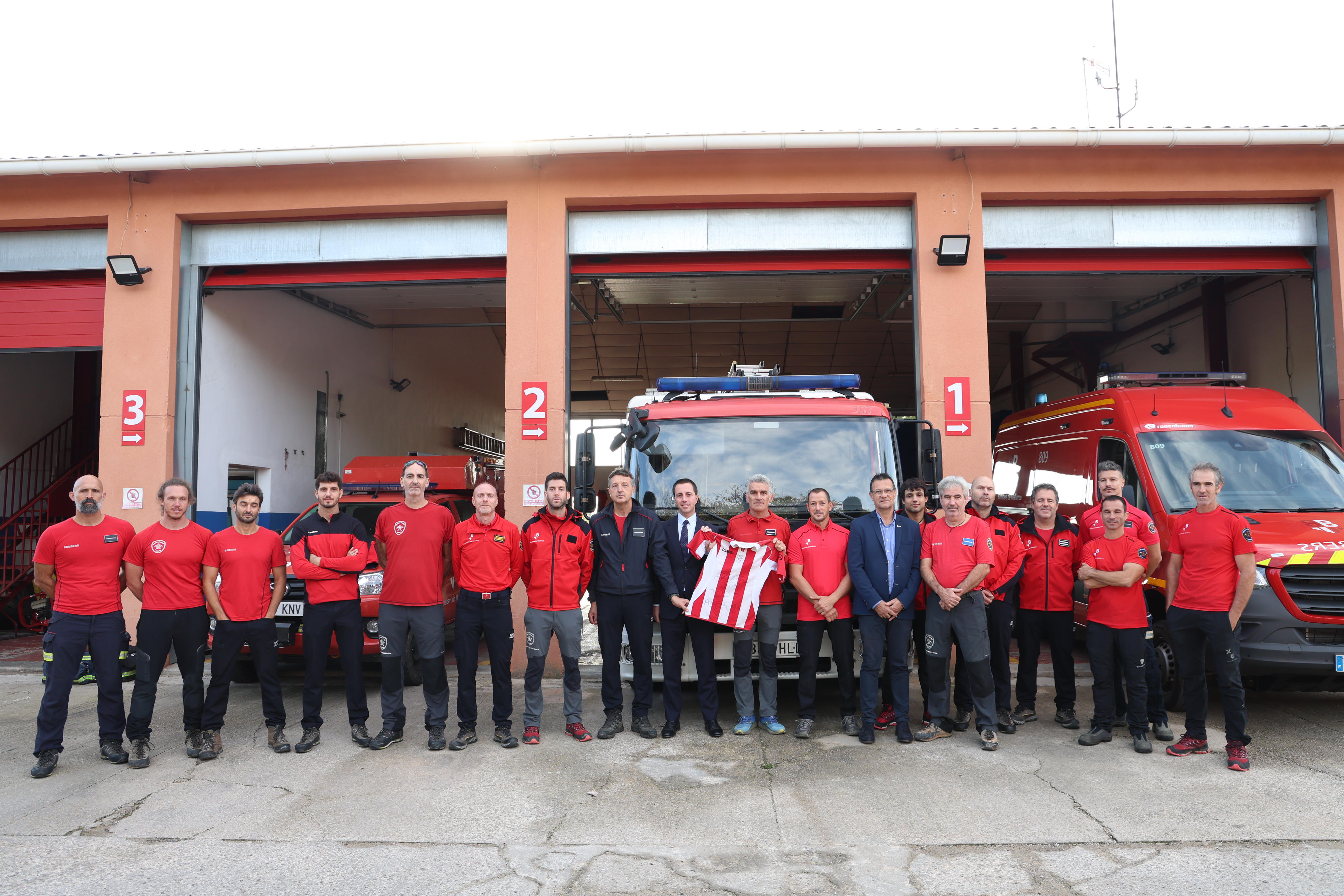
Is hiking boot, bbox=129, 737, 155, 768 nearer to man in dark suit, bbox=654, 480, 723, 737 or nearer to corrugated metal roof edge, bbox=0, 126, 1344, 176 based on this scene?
man in dark suit, bbox=654, 480, 723, 737

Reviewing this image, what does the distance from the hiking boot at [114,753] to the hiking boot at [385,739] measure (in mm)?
1505

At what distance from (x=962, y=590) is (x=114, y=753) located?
564cm

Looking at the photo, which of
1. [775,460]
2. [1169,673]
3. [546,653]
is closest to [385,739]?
[546,653]

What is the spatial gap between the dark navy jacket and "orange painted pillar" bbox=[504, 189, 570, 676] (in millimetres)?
2535

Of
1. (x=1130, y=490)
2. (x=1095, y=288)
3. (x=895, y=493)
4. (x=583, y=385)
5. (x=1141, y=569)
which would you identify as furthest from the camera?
(x=583, y=385)

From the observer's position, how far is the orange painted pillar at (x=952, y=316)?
27.8 ft

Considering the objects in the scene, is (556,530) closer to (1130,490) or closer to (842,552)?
(842,552)

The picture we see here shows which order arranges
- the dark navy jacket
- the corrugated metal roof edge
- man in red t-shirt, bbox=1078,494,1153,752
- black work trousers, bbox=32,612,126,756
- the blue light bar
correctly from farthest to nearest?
1. the corrugated metal roof edge
2. the blue light bar
3. the dark navy jacket
4. man in red t-shirt, bbox=1078,494,1153,752
5. black work trousers, bbox=32,612,126,756

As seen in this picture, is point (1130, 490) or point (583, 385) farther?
point (583, 385)

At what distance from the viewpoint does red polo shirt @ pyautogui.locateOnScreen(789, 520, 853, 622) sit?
567cm

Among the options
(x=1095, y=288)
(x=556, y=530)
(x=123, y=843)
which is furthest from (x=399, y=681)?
(x=1095, y=288)

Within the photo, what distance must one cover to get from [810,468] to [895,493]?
80 centimetres

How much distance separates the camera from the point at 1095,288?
1261 cm

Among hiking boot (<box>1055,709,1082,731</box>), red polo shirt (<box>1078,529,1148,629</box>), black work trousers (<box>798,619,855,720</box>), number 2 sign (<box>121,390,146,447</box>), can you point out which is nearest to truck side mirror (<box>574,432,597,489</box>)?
black work trousers (<box>798,619,855,720</box>)
